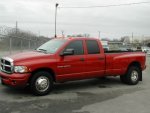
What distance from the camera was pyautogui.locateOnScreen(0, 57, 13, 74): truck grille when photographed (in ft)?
28.2

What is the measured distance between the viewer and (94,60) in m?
10.2

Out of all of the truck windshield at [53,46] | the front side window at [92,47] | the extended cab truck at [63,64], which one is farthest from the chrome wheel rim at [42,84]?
the front side window at [92,47]

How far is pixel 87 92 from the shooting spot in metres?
9.70

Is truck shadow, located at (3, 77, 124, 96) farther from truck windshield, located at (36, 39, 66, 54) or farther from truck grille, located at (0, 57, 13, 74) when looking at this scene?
truck windshield, located at (36, 39, 66, 54)

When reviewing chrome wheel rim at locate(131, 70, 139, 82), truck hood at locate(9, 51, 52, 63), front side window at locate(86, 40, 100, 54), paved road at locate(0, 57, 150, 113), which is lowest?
paved road at locate(0, 57, 150, 113)

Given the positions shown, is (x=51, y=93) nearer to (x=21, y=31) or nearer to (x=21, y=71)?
(x=21, y=71)

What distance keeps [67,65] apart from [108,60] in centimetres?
193

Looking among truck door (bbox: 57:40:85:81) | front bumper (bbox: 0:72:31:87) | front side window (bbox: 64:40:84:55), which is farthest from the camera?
front side window (bbox: 64:40:84:55)

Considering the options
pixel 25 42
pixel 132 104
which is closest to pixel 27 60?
pixel 132 104

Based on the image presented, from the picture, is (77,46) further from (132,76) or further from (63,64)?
(132,76)

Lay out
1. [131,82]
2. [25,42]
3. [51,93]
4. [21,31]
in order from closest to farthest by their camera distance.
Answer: [51,93] < [131,82] < [25,42] < [21,31]

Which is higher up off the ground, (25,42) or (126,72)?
(25,42)

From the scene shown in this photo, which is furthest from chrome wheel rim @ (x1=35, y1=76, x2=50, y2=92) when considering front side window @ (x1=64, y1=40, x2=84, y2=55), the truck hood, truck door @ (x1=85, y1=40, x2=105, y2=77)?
truck door @ (x1=85, y1=40, x2=105, y2=77)

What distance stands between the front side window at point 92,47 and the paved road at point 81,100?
4.38 feet
